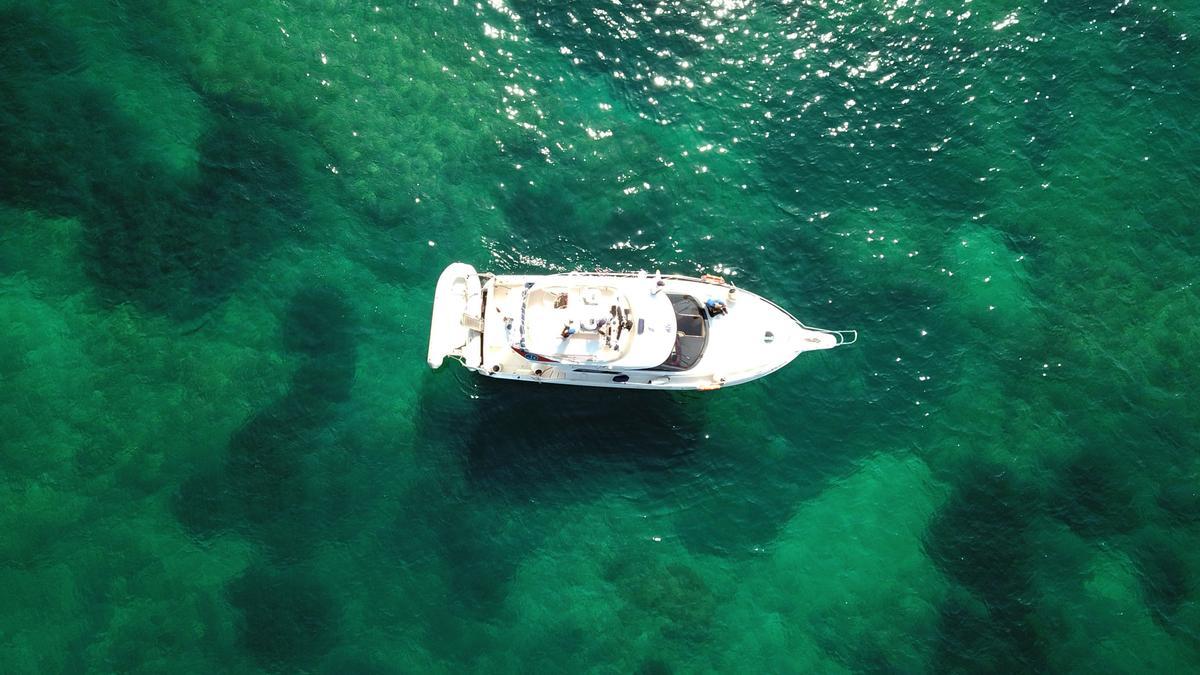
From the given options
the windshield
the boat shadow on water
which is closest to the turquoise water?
the boat shadow on water

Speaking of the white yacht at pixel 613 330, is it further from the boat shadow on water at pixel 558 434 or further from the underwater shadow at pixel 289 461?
the underwater shadow at pixel 289 461

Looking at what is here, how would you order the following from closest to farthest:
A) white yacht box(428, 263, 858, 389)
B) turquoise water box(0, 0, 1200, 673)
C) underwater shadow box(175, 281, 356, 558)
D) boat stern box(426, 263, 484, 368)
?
white yacht box(428, 263, 858, 389)
boat stern box(426, 263, 484, 368)
turquoise water box(0, 0, 1200, 673)
underwater shadow box(175, 281, 356, 558)

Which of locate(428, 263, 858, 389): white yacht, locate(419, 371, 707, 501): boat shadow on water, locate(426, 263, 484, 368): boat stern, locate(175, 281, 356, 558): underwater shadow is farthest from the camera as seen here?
locate(419, 371, 707, 501): boat shadow on water

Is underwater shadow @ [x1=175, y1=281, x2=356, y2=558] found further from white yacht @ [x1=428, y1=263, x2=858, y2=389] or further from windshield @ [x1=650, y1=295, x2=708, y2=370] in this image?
windshield @ [x1=650, y1=295, x2=708, y2=370]

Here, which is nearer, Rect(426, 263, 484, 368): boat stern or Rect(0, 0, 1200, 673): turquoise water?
Rect(426, 263, 484, 368): boat stern

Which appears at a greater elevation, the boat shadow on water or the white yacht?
the white yacht

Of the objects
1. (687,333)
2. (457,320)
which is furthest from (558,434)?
(687,333)
